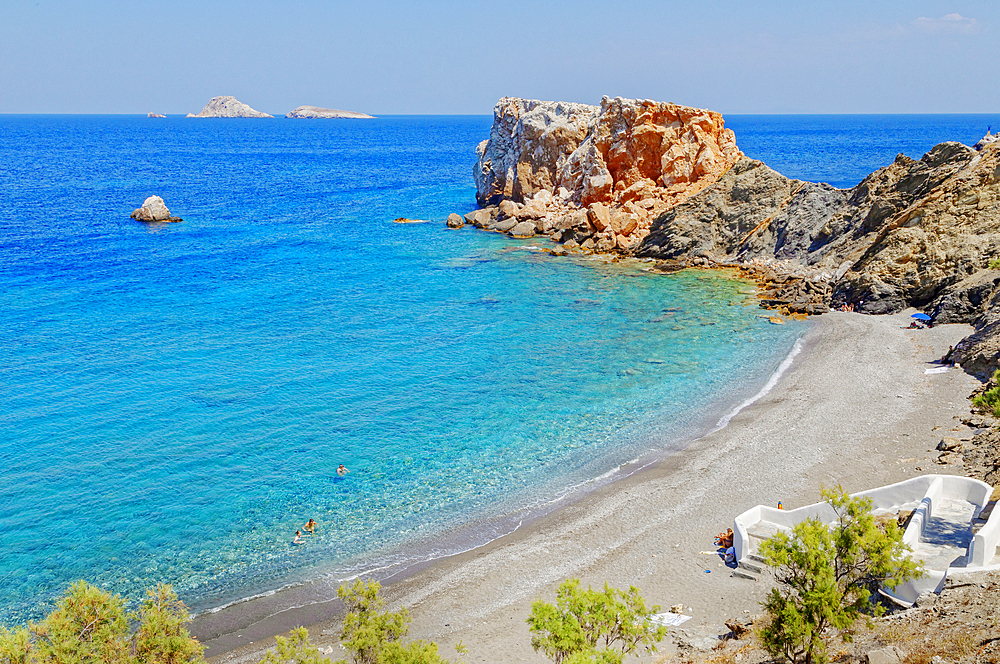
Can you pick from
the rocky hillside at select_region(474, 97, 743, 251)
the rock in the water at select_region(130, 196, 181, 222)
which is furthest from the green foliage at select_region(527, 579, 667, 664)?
the rock in the water at select_region(130, 196, 181, 222)

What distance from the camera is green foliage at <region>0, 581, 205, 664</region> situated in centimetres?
1132

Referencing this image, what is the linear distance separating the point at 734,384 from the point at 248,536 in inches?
896

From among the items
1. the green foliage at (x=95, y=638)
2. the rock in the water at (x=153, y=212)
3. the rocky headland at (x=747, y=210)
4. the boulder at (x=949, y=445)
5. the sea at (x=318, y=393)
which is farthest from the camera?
the rock in the water at (x=153, y=212)

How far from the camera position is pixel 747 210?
187 feet

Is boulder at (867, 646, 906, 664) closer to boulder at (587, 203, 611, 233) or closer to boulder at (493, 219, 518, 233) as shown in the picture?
boulder at (587, 203, 611, 233)

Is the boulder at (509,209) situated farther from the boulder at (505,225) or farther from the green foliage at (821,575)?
the green foliage at (821,575)

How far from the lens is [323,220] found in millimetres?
78688

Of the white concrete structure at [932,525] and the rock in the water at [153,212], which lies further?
the rock in the water at [153,212]

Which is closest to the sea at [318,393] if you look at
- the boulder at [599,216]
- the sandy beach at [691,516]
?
the sandy beach at [691,516]

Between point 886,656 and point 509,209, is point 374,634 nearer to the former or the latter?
point 886,656

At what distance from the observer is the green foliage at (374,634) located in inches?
467

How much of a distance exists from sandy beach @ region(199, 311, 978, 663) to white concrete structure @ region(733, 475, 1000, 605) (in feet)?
4.98

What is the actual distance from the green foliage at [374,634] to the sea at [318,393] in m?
8.84

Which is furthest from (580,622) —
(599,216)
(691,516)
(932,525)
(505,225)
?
(505,225)
